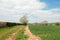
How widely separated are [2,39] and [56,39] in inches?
259

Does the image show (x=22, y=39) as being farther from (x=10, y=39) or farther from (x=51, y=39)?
(x=51, y=39)

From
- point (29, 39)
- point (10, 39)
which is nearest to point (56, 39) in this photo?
point (29, 39)

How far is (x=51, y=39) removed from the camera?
66.6ft

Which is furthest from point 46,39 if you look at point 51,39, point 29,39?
point 29,39

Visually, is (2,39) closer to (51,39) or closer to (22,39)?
(22,39)

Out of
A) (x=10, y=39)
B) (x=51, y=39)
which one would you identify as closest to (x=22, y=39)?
(x=10, y=39)

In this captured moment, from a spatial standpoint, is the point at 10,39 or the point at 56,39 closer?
the point at 56,39

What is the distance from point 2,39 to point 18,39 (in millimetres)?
2281

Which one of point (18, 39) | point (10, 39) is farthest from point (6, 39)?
point (18, 39)

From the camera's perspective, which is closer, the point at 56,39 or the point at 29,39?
the point at 56,39

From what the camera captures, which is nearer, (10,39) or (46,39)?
(46,39)

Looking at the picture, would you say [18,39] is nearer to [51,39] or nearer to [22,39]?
[22,39]

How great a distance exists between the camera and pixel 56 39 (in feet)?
66.5

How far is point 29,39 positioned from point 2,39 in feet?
10.9
